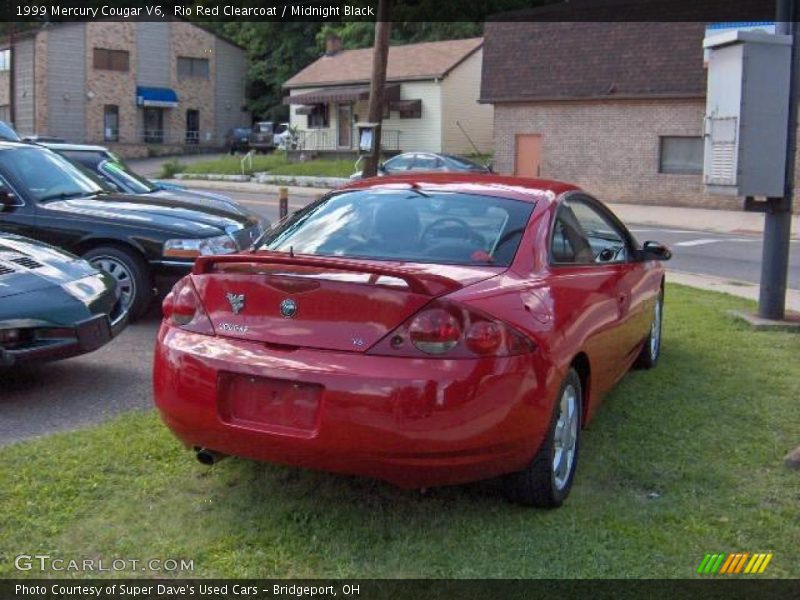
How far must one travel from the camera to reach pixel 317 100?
145 feet

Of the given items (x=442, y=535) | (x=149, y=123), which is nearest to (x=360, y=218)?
(x=442, y=535)

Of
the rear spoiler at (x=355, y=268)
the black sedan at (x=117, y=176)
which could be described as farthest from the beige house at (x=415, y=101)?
the rear spoiler at (x=355, y=268)

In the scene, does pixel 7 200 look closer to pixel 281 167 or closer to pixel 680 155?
pixel 680 155

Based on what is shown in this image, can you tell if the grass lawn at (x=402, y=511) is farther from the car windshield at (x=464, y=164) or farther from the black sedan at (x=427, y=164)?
the black sedan at (x=427, y=164)

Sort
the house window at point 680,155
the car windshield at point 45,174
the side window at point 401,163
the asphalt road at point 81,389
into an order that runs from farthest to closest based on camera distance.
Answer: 1. the side window at point 401,163
2. the house window at point 680,155
3. the car windshield at point 45,174
4. the asphalt road at point 81,389

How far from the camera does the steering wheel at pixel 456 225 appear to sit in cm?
465

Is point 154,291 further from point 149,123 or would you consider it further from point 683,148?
point 149,123

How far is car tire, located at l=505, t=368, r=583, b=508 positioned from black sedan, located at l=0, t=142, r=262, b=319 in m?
4.46

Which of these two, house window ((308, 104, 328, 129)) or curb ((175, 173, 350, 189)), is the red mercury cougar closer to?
curb ((175, 173, 350, 189))

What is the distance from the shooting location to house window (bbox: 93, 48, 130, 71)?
2109 inches

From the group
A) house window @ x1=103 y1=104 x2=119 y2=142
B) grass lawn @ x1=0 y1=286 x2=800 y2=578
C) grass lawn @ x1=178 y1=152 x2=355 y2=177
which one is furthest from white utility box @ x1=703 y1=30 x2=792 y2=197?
house window @ x1=103 y1=104 x2=119 y2=142

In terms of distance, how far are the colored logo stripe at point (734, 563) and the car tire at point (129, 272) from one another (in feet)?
18.4

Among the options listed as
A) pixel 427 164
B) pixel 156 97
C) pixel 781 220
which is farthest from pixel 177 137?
pixel 781 220

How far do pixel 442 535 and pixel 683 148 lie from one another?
1039 inches
